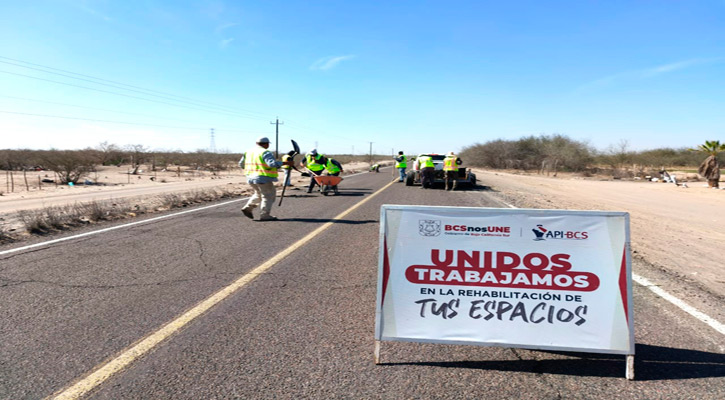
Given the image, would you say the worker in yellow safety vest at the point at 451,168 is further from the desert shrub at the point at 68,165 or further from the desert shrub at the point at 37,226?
the desert shrub at the point at 68,165

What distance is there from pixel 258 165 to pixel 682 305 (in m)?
7.76

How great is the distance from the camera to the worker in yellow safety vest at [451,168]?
18.7 meters

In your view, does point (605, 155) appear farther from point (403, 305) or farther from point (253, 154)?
point (403, 305)

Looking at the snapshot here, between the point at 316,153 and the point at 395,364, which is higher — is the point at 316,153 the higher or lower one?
the higher one

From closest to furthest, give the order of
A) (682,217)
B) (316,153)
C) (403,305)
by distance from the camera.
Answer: (403,305)
(682,217)
(316,153)

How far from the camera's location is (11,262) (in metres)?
5.88

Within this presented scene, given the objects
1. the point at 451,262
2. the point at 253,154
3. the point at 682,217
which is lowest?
the point at 682,217

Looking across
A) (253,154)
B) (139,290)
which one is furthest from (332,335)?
(253,154)

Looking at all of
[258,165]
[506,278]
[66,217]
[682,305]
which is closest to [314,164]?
[258,165]

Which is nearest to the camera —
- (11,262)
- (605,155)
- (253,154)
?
(11,262)

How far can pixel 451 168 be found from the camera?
18.7 meters

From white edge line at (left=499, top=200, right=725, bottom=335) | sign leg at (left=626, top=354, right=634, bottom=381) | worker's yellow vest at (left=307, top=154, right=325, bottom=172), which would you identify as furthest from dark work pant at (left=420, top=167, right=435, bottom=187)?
sign leg at (left=626, top=354, right=634, bottom=381)

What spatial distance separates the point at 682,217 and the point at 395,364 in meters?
14.1

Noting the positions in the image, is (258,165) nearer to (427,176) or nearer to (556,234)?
(556,234)
